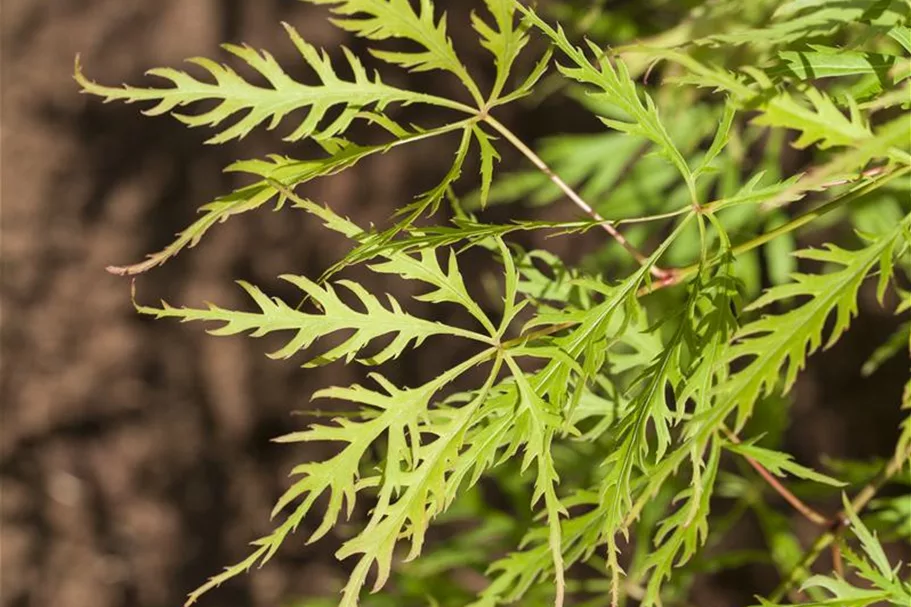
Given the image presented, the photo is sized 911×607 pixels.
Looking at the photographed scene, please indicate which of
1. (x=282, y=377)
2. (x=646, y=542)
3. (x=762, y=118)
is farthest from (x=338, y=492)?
(x=282, y=377)

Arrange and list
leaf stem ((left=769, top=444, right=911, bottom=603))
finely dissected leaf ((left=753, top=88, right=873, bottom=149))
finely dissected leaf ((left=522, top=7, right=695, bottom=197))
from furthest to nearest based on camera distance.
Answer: leaf stem ((left=769, top=444, right=911, bottom=603)) < finely dissected leaf ((left=522, top=7, right=695, bottom=197)) < finely dissected leaf ((left=753, top=88, right=873, bottom=149))

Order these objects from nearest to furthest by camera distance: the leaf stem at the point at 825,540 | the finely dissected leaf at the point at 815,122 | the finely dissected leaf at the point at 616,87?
the finely dissected leaf at the point at 815,122
the finely dissected leaf at the point at 616,87
the leaf stem at the point at 825,540

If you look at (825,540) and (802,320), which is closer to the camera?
(802,320)

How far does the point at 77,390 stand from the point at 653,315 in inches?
61.7

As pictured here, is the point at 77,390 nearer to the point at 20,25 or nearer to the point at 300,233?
the point at 300,233

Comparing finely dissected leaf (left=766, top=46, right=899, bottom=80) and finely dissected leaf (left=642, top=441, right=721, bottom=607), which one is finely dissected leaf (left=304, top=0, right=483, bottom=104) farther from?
finely dissected leaf (left=642, top=441, right=721, bottom=607)

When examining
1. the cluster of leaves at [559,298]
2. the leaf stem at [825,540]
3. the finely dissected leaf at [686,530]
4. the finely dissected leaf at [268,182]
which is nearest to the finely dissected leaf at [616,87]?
the cluster of leaves at [559,298]

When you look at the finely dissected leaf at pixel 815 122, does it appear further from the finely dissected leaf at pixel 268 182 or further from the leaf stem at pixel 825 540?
the leaf stem at pixel 825 540

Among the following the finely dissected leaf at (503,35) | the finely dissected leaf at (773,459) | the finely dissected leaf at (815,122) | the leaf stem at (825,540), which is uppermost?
the finely dissected leaf at (503,35)

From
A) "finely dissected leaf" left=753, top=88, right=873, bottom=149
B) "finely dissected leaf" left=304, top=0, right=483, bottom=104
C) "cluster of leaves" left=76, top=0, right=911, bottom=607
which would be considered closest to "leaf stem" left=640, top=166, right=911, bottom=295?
"cluster of leaves" left=76, top=0, right=911, bottom=607

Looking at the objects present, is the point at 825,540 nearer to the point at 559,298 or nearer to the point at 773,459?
the point at 773,459

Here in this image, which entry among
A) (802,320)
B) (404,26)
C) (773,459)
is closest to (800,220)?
(802,320)

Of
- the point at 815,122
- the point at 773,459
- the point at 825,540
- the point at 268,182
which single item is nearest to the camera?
the point at 815,122

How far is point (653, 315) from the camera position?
4.96 feet
